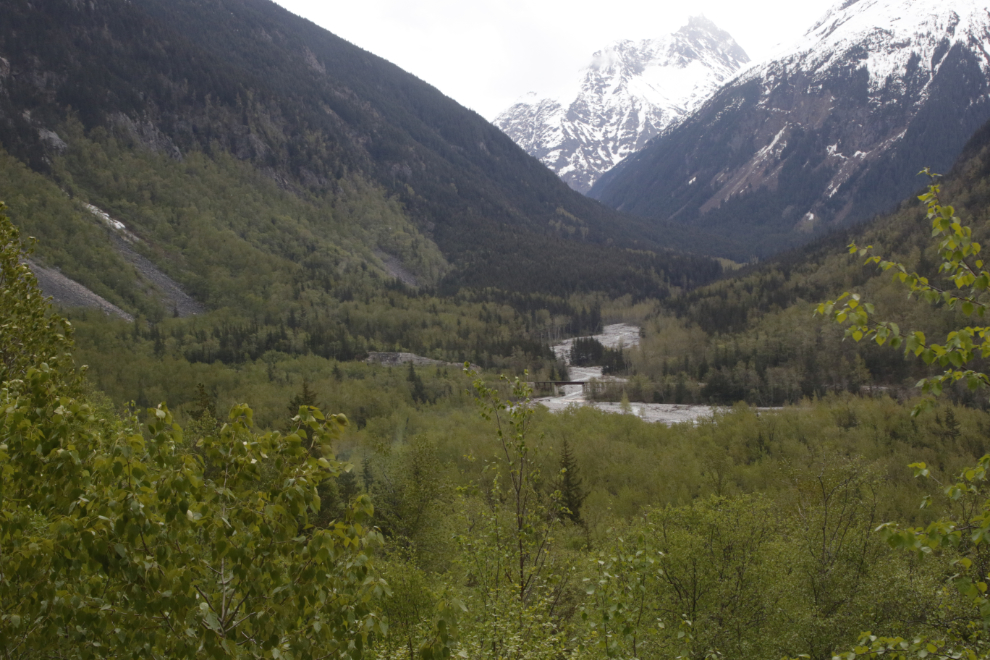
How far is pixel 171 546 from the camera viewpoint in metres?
5.49

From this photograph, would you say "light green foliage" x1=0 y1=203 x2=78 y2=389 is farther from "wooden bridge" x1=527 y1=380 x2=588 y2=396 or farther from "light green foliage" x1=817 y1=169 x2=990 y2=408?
"wooden bridge" x1=527 y1=380 x2=588 y2=396

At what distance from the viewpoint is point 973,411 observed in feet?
226

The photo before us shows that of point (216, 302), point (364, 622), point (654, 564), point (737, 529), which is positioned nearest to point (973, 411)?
point (737, 529)

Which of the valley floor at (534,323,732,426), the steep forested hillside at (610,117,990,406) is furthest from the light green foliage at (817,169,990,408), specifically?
the steep forested hillside at (610,117,990,406)

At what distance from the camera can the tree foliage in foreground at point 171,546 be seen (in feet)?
17.0

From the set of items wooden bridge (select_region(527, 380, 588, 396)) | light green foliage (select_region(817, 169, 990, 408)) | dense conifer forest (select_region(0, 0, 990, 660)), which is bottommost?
wooden bridge (select_region(527, 380, 588, 396))

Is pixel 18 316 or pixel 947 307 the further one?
pixel 18 316

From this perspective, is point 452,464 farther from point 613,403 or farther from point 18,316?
point 613,403

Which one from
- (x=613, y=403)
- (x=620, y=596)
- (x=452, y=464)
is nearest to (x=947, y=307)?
(x=620, y=596)

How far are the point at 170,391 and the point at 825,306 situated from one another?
111802 mm

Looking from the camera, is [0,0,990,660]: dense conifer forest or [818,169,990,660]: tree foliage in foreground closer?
[0,0,990,660]: dense conifer forest

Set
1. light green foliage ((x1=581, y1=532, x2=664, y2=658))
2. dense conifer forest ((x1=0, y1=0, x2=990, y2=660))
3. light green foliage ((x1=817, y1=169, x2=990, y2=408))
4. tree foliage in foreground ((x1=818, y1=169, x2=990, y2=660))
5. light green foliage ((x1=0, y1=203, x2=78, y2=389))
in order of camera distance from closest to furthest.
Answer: dense conifer forest ((x1=0, y1=0, x2=990, y2=660)), tree foliage in foreground ((x1=818, y1=169, x2=990, y2=660)), light green foliage ((x1=817, y1=169, x2=990, y2=408)), light green foliage ((x1=581, y1=532, x2=664, y2=658)), light green foliage ((x1=0, y1=203, x2=78, y2=389))

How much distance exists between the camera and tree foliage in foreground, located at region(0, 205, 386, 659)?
518 cm

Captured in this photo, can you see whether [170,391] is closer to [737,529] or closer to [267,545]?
[737,529]
